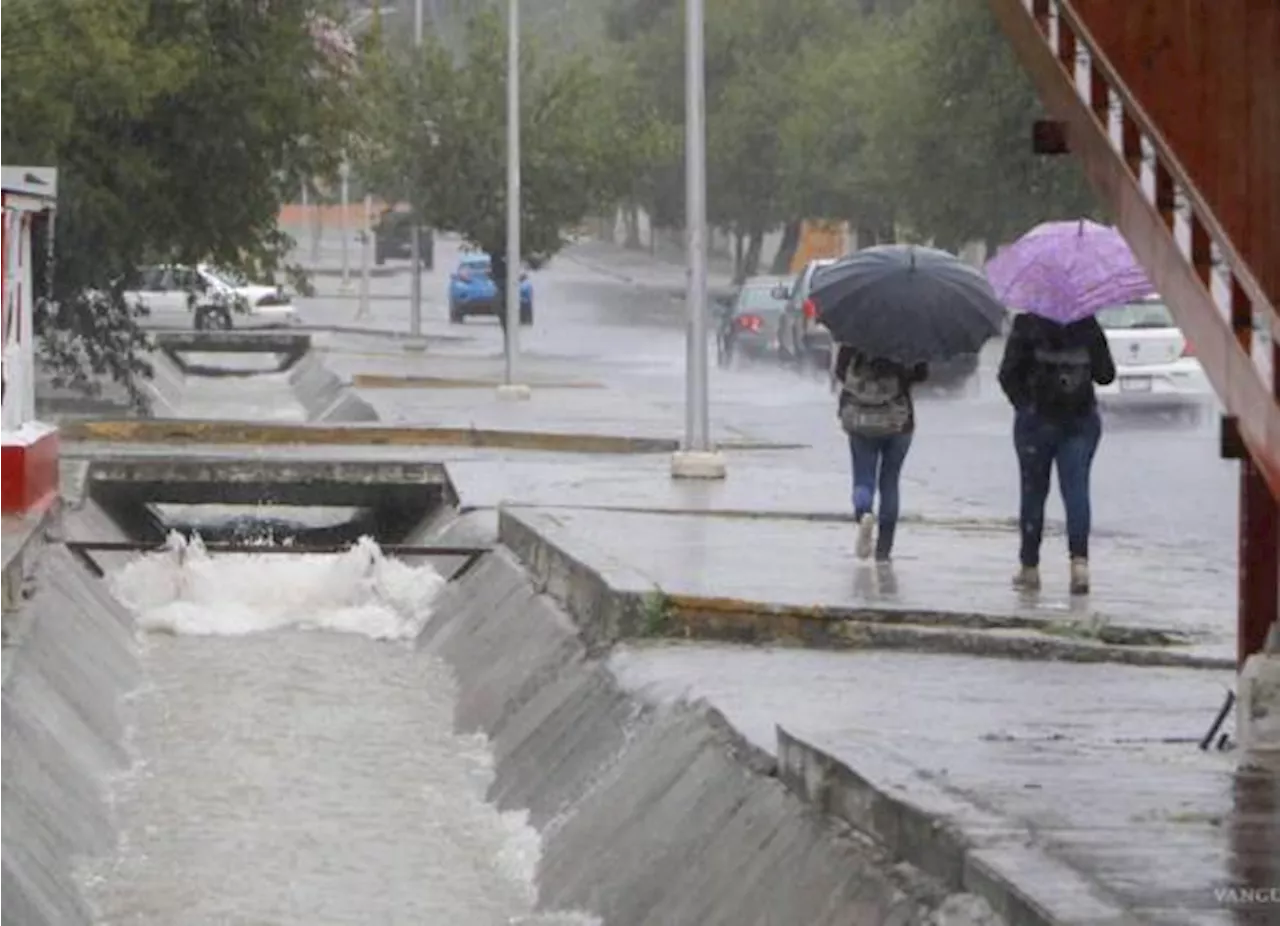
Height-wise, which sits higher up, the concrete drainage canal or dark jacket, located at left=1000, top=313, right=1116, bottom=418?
dark jacket, located at left=1000, top=313, right=1116, bottom=418

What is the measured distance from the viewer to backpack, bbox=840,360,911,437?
18.8 m

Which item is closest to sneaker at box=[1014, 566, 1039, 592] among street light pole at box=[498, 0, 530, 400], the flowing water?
the flowing water

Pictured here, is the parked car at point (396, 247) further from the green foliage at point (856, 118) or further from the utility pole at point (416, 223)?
the utility pole at point (416, 223)

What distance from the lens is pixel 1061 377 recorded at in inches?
671

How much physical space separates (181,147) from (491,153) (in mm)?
23341

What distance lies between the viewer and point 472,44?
62.9 metres

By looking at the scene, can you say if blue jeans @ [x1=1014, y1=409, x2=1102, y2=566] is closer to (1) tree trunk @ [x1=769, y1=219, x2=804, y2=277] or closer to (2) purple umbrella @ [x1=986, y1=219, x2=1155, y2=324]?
(2) purple umbrella @ [x1=986, y1=219, x2=1155, y2=324]

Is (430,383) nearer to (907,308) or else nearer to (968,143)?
(968,143)

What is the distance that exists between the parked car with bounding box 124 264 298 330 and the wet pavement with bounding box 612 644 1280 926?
27.3 metres

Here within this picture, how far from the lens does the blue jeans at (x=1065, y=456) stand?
1717 centimetres

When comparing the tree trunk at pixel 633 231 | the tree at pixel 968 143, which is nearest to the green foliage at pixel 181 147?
the tree at pixel 968 143

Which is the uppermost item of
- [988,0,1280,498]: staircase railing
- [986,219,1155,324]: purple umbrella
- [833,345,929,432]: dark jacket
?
[988,0,1280,498]: staircase railing

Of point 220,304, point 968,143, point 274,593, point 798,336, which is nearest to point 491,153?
point 220,304

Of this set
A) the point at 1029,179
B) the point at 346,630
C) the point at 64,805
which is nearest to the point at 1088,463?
the point at 64,805
